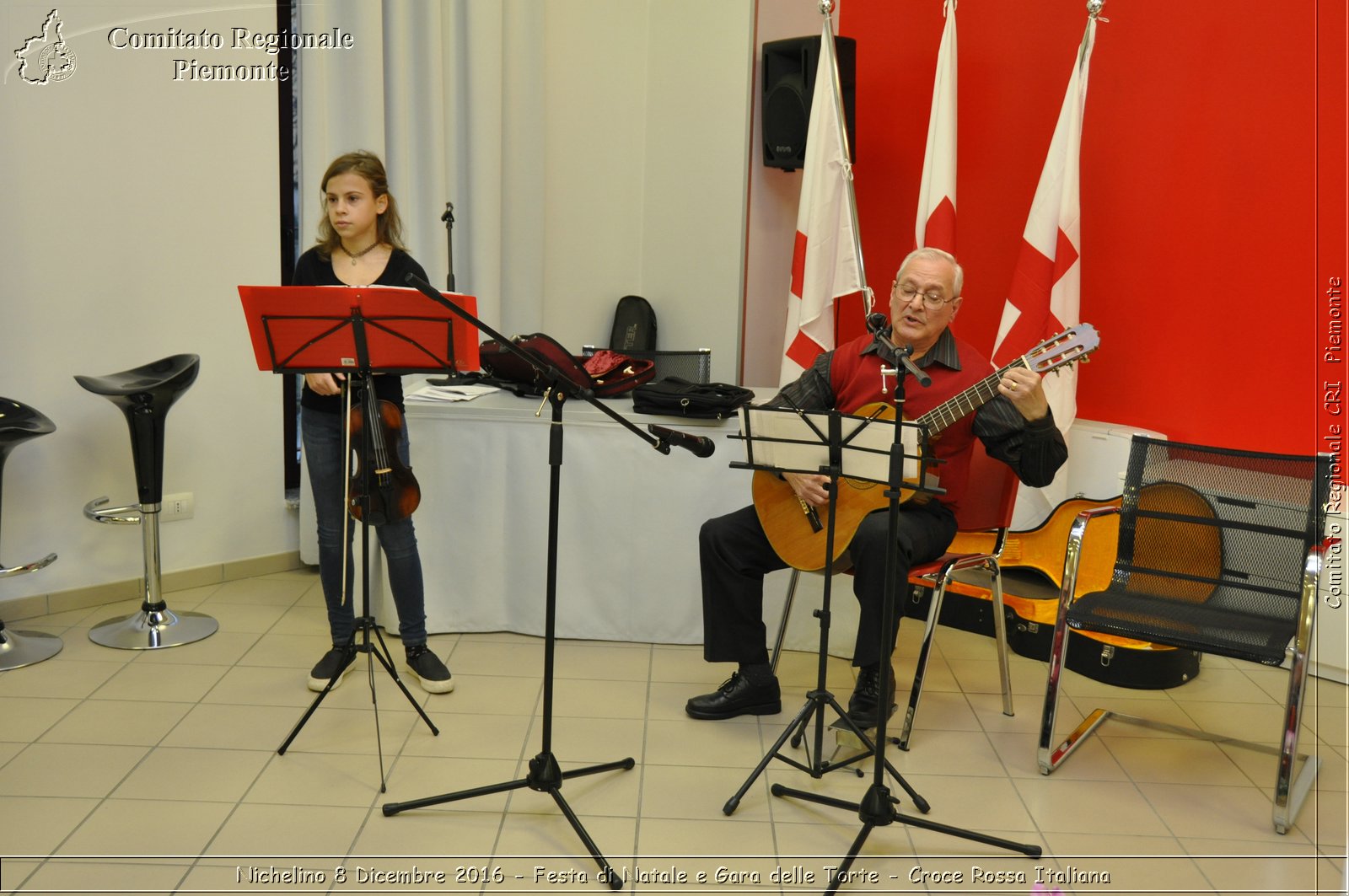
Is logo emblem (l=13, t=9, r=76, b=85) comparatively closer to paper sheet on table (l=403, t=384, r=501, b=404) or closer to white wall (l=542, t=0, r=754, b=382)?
paper sheet on table (l=403, t=384, r=501, b=404)

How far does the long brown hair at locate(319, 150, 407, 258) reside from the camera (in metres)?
3.06

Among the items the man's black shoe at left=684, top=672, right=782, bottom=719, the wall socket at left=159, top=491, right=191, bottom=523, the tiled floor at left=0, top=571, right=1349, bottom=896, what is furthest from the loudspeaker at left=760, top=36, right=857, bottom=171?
the wall socket at left=159, top=491, right=191, bottom=523

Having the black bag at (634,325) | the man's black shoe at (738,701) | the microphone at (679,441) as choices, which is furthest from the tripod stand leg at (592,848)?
the black bag at (634,325)

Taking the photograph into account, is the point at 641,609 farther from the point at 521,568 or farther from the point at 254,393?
the point at 254,393

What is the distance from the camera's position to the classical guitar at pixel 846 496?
2660mm

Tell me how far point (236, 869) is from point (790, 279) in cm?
348

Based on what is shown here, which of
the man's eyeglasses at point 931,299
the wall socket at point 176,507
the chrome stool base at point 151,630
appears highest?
the man's eyeglasses at point 931,299

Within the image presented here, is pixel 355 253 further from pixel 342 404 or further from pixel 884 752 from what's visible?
pixel 884 752

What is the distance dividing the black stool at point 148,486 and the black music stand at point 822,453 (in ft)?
6.73

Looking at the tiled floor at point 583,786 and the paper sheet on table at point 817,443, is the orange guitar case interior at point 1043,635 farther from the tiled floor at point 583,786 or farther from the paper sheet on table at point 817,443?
the paper sheet on table at point 817,443

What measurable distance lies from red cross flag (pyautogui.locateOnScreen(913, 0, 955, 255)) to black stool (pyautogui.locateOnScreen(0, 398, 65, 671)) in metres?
3.06

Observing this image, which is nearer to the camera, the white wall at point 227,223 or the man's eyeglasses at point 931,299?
the man's eyeglasses at point 931,299

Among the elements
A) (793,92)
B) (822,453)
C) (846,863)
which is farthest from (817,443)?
(793,92)

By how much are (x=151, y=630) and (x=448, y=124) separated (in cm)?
228
